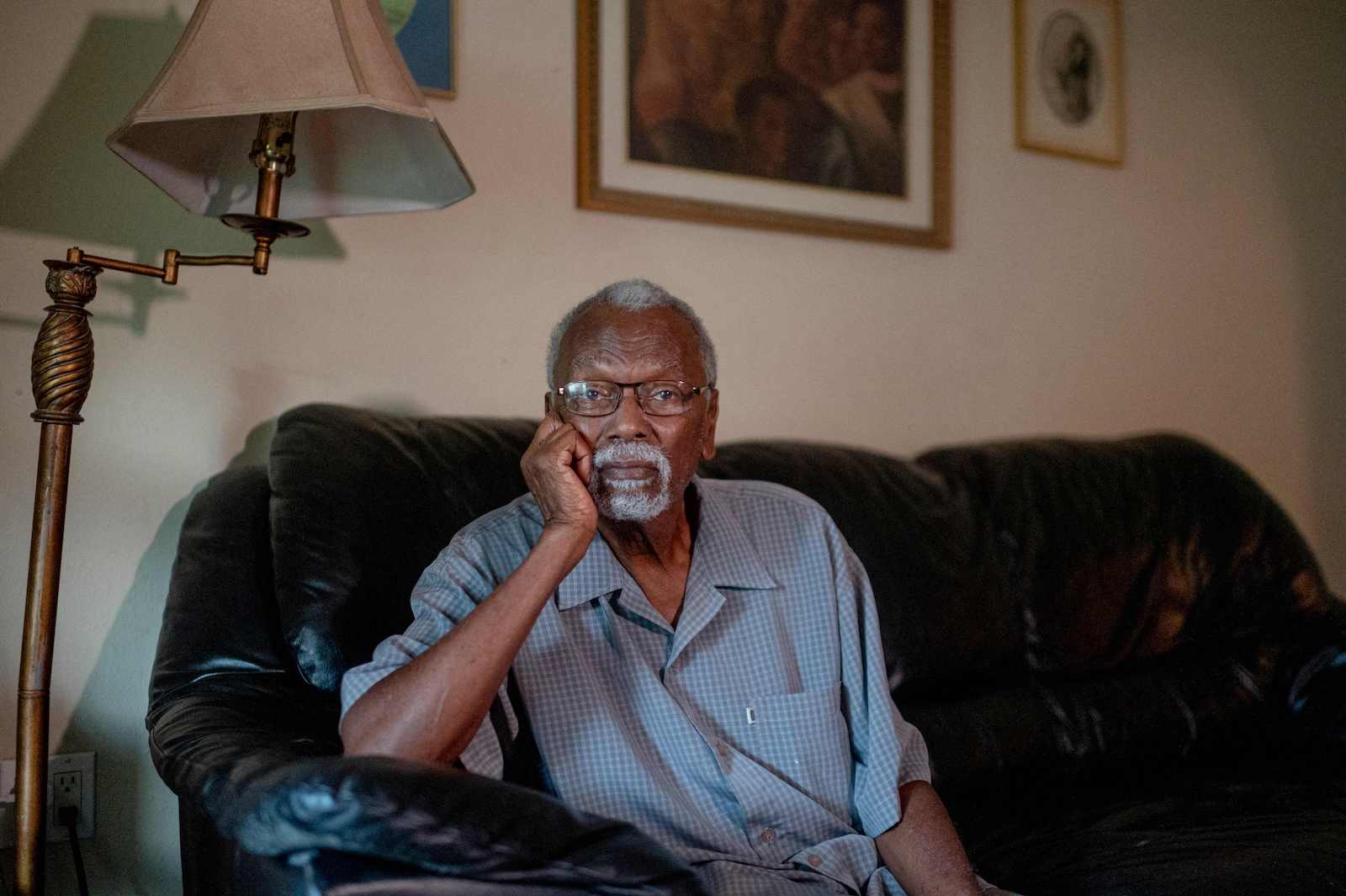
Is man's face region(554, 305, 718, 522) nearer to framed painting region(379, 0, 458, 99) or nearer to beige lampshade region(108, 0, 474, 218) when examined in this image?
beige lampshade region(108, 0, 474, 218)

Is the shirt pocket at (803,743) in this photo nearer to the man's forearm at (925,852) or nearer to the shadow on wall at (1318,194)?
the man's forearm at (925,852)

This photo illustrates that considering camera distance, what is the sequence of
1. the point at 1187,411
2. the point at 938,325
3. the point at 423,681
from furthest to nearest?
the point at 1187,411 < the point at 938,325 < the point at 423,681

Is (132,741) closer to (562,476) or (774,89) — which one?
(562,476)

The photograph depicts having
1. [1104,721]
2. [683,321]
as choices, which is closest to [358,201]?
[683,321]

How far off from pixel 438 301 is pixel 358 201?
0.31 m

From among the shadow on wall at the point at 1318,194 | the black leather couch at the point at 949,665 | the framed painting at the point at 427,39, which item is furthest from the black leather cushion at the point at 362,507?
the shadow on wall at the point at 1318,194

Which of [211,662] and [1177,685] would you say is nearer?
[211,662]

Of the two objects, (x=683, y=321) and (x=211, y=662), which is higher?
(x=683, y=321)

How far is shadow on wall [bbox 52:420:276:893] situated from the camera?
1.74 meters

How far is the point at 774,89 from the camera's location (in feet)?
7.68

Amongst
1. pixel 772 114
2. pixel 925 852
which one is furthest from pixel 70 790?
pixel 772 114

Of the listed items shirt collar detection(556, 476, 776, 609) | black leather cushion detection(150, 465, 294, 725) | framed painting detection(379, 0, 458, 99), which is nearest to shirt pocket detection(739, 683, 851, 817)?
shirt collar detection(556, 476, 776, 609)

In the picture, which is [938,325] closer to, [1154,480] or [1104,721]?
[1154,480]

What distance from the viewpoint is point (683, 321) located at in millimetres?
1466
